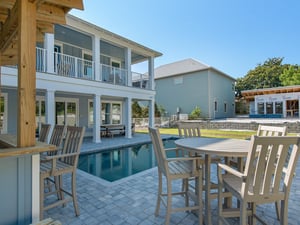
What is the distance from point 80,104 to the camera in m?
12.3

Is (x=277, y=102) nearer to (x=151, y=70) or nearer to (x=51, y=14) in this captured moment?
(x=151, y=70)

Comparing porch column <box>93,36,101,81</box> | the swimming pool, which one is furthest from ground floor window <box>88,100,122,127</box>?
the swimming pool

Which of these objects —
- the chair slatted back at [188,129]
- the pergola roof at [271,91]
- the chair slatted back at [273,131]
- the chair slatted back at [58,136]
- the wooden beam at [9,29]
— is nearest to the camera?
the wooden beam at [9,29]

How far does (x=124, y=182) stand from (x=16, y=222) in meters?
2.48

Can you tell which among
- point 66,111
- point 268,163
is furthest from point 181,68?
point 268,163

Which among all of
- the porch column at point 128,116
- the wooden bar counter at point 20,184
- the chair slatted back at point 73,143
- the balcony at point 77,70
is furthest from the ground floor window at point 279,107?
the wooden bar counter at point 20,184

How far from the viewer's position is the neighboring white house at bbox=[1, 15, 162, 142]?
7.58m

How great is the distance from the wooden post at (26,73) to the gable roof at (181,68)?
2071 centimetres

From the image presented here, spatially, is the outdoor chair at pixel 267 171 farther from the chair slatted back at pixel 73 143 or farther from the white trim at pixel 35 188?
the chair slatted back at pixel 73 143

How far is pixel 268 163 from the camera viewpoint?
1.82 meters

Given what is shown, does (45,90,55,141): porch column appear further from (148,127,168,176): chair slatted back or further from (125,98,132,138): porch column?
(148,127,168,176): chair slatted back

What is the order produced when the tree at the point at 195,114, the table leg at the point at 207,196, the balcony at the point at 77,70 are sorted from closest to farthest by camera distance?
the table leg at the point at 207,196 < the balcony at the point at 77,70 < the tree at the point at 195,114

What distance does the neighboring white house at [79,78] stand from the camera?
7.58m

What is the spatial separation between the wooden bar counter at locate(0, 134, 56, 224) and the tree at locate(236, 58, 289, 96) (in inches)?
1432
